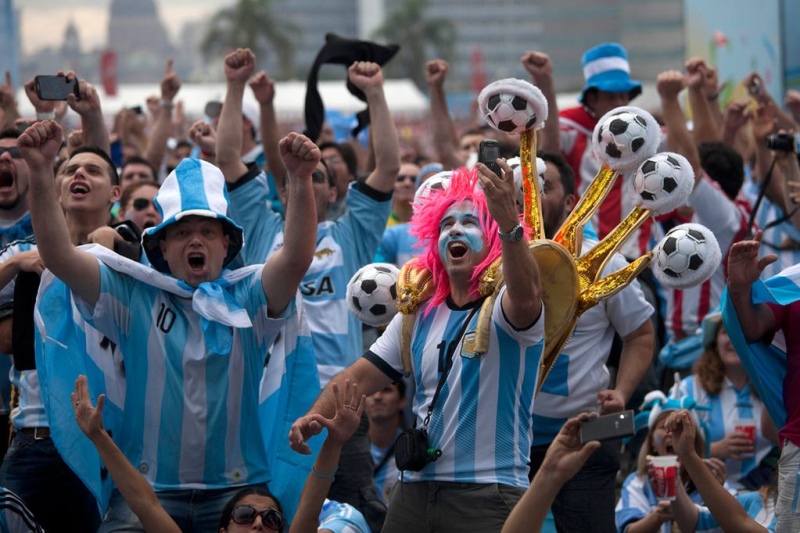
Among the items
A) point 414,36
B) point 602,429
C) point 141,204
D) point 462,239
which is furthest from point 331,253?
point 414,36

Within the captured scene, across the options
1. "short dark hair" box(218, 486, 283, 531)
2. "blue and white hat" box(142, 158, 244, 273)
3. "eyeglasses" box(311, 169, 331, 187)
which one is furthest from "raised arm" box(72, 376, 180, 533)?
"eyeglasses" box(311, 169, 331, 187)

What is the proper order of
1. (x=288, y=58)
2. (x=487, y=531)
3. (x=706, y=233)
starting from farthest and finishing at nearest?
(x=288, y=58) → (x=706, y=233) → (x=487, y=531)

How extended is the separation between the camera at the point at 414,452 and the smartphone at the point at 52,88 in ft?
7.59

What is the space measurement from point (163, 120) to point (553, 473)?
606 cm

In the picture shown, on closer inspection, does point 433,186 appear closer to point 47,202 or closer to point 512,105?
point 512,105

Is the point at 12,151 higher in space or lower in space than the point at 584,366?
higher

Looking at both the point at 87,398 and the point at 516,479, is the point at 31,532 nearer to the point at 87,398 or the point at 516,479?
the point at 87,398

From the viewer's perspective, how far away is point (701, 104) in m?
8.55

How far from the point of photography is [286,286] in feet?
17.1

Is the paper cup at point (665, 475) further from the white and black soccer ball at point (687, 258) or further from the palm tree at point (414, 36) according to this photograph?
the palm tree at point (414, 36)

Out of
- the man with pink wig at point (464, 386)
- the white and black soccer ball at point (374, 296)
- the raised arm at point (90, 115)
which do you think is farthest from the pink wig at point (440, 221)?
the raised arm at point (90, 115)

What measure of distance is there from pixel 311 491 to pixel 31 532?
1.27 metres

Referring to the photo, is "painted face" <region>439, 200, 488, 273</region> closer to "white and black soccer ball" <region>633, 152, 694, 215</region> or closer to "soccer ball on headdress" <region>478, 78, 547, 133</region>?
"soccer ball on headdress" <region>478, 78, 547, 133</region>

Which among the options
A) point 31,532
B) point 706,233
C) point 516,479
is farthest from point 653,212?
point 31,532
